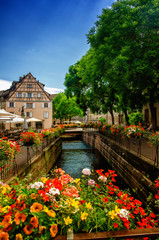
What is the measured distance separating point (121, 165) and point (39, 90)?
34.6 m

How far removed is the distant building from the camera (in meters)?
38.2

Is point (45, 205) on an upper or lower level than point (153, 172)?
upper

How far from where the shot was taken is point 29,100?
39.4 m

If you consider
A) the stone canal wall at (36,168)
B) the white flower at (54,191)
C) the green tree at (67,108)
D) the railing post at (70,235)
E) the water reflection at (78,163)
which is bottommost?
the water reflection at (78,163)

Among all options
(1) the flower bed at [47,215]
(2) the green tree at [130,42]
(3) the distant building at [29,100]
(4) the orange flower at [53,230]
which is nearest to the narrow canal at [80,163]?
(1) the flower bed at [47,215]

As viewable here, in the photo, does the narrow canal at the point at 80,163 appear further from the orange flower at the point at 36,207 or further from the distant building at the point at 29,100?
the distant building at the point at 29,100

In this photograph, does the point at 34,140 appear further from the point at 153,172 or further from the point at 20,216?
the point at 20,216

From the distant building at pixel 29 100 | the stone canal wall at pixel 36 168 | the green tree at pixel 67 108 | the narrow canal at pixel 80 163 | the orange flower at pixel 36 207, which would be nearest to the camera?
the orange flower at pixel 36 207

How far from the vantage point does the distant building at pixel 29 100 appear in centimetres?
3825

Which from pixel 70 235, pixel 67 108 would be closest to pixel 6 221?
pixel 70 235

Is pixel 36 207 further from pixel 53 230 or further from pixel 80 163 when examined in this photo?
pixel 80 163

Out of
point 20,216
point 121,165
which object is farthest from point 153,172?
point 20,216

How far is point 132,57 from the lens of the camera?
1285 centimetres

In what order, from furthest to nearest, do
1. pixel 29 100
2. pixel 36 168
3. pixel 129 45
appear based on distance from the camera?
pixel 29 100, pixel 129 45, pixel 36 168
